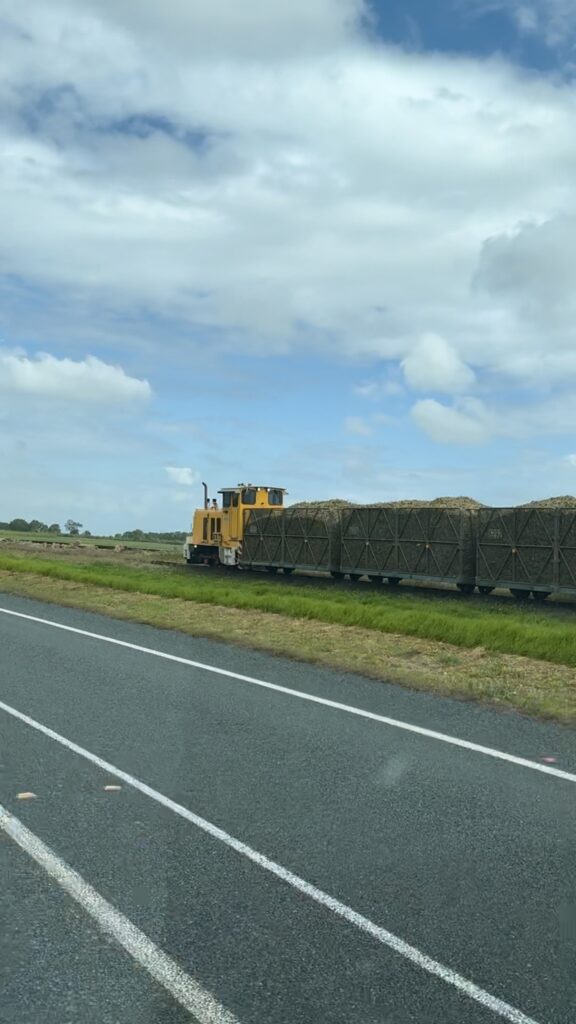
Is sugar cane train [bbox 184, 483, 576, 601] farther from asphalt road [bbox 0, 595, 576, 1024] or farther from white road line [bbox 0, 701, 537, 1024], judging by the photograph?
white road line [bbox 0, 701, 537, 1024]

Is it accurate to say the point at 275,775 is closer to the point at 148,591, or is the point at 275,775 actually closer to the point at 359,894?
the point at 359,894

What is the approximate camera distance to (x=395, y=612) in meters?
18.1

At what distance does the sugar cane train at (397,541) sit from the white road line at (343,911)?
711 inches

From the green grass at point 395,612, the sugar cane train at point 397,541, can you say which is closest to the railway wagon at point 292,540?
the sugar cane train at point 397,541

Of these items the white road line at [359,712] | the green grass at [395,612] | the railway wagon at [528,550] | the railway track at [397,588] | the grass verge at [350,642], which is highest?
the railway wagon at [528,550]

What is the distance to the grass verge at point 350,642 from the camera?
10.9m

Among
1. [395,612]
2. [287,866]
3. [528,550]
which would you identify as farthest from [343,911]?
[528,550]

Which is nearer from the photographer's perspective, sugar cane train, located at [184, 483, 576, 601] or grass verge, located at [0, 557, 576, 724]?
grass verge, located at [0, 557, 576, 724]

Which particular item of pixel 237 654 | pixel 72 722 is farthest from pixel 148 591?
pixel 72 722

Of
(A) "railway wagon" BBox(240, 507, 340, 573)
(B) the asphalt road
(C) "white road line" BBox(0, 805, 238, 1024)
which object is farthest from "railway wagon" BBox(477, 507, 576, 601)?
(C) "white road line" BBox(0, 805, 238, 1024)

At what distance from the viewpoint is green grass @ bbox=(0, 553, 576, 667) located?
1409 centimetres

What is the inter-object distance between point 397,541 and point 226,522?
9280 millimetres

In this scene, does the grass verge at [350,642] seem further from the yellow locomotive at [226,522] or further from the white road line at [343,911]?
the yellow locomotive at [226,522]

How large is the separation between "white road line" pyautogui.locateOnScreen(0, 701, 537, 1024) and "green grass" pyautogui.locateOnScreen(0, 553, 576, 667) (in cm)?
760
